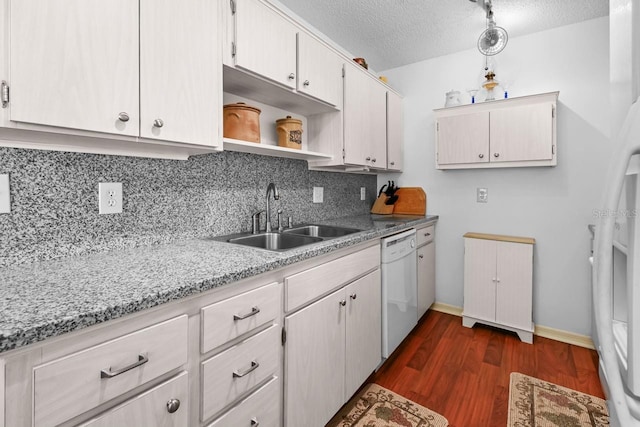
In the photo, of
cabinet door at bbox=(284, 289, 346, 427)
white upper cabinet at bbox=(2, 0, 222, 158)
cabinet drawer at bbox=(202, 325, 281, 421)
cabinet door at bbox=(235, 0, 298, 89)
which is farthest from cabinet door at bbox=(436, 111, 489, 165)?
cabinet drawer at bbox=(202, 325, 281, 421)

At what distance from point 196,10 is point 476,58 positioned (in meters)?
2.45

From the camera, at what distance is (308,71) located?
178 cm

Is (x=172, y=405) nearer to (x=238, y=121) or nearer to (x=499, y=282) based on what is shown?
(x=238, y=121)

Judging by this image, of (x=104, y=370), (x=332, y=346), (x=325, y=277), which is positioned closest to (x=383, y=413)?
(x=332, y=346)

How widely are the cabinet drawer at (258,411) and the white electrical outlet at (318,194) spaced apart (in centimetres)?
144

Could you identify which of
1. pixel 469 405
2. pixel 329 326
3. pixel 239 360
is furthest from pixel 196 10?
pixel 469 405

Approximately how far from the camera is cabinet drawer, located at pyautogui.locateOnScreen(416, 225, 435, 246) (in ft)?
8.19

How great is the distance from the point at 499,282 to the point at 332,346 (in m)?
1.70

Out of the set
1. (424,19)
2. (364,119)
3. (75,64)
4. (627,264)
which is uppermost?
(424,19)

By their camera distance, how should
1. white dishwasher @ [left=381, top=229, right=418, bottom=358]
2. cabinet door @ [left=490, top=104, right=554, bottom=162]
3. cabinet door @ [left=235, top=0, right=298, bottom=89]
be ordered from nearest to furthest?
cabinet door @ [left=235, top=0, right=298, bottom=89], white dishwasher @ [left=381, top=229, right=418, bottom=358], cabinet door @ [left=490, top=104, right=554, bottom=162]

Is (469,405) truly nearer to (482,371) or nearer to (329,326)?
(482,371)

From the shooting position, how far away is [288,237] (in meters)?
1.85

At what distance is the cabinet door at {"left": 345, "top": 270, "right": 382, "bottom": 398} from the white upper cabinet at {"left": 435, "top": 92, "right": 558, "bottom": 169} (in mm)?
1411

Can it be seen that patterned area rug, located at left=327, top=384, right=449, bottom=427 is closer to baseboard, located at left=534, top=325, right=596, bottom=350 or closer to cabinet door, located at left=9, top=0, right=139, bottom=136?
baseboard, located at left=534, top=325, right=596, bottom=350
